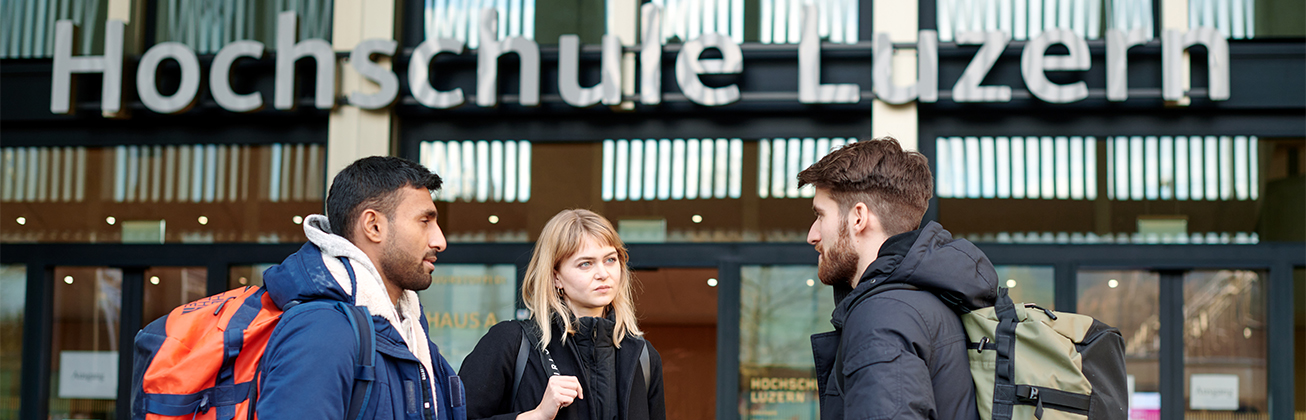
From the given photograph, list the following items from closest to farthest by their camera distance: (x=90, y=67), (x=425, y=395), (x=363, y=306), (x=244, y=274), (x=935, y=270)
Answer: (x=935, y=270)
(x=363, y=306)
(x=425, y=395)
(x=90, y=67)
(x=244, y=274)

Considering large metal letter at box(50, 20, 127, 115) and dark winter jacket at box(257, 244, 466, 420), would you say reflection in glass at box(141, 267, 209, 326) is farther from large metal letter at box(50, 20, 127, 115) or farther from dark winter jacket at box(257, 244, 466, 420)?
dark winter jacket at box(257, 244, 466, 420)

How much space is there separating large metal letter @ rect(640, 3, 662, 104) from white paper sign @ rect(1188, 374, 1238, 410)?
3857 millimetres

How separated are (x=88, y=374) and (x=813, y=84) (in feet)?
17.3

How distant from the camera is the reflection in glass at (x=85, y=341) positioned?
6.70 m

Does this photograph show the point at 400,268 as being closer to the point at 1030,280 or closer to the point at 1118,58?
the point at 1030,280

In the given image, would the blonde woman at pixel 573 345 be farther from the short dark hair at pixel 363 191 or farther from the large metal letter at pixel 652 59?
the large metal letter at pixel 652 59

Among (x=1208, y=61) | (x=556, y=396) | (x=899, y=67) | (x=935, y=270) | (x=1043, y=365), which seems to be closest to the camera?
(x=1043, y=365)

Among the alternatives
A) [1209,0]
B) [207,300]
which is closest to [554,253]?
[207,300]

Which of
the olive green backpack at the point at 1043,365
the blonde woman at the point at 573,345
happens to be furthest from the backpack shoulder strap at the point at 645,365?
the olive green backpack at the point at 1043,365

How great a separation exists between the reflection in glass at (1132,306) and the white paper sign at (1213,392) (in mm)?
292

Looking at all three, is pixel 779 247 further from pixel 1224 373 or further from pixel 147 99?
pixel 147 99

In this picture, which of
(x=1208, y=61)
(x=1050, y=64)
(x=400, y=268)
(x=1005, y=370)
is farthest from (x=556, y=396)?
(x=1208, y=61)

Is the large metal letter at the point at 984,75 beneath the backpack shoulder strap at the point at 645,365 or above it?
above

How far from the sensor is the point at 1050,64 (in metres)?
5.93
